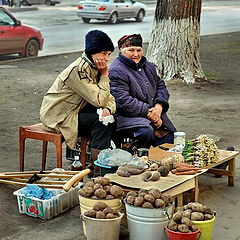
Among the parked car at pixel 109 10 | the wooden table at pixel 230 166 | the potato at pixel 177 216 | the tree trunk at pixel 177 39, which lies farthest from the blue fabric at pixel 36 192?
the parked car at pixel 109 10

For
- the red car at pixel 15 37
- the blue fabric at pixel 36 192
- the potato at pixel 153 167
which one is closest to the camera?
the blue fabric at pixel 36 192

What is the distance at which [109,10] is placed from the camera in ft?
88.6

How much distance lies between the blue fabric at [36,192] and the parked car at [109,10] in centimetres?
2152

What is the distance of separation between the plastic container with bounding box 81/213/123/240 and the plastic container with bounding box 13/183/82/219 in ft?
2.48

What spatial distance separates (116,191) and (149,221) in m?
0.37

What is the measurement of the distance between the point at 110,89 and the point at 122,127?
0.43m

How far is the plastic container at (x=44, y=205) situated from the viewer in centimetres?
569

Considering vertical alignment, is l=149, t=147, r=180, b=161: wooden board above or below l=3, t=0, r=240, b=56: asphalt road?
above

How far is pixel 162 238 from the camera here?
5086 mm

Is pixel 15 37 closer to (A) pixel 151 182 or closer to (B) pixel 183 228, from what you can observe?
(A) pixel 151 182

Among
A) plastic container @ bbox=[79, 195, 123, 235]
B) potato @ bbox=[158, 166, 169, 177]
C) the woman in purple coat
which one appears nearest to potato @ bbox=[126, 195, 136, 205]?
plastic container @ bbox=[79, 195, 123, 235]

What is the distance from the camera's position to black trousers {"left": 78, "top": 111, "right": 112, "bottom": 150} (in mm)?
6613

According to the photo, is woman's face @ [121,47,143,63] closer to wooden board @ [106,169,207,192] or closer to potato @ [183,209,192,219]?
wooden board @ [106,169,207,192]

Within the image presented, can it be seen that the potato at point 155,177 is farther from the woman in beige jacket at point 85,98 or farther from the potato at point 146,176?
the woman in beige jacket at point 85,98
